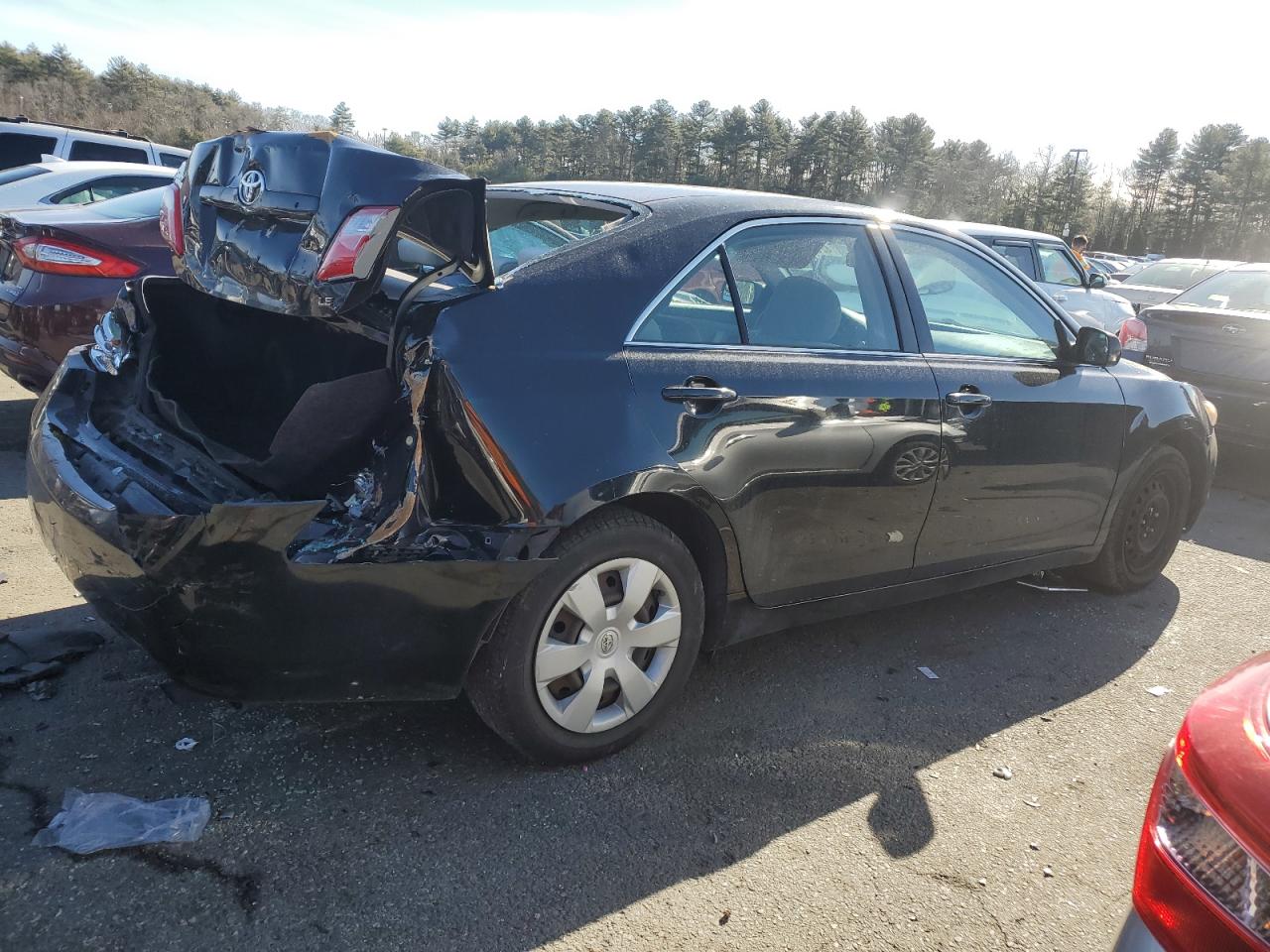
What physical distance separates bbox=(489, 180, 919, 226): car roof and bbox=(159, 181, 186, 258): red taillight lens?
104cm

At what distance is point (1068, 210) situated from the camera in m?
59.3

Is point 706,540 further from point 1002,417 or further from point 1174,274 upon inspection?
point 1174,274

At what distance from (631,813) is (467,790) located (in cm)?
46

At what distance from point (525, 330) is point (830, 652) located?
201cm

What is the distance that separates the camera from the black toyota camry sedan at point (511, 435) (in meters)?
Result: 2.41

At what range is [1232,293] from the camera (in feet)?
28.1

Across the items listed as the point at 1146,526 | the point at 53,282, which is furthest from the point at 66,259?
the point at 1146,526

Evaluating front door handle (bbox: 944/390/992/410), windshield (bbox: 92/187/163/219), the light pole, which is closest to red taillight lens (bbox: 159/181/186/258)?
front door handle (bbox: 944/390/992/410)

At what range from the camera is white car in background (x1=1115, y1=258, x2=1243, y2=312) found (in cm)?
1019

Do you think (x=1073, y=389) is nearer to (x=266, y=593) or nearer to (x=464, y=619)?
(x=464, y=619)

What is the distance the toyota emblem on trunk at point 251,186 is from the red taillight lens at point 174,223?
12.7 inches

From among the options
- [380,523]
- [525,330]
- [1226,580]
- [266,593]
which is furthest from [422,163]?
[1226,580]

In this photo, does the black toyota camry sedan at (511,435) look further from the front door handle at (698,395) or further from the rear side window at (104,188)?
the rear side window at (104,188)

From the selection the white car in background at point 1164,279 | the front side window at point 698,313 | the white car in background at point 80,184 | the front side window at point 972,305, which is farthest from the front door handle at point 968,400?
the white car in background at point 1164,279
